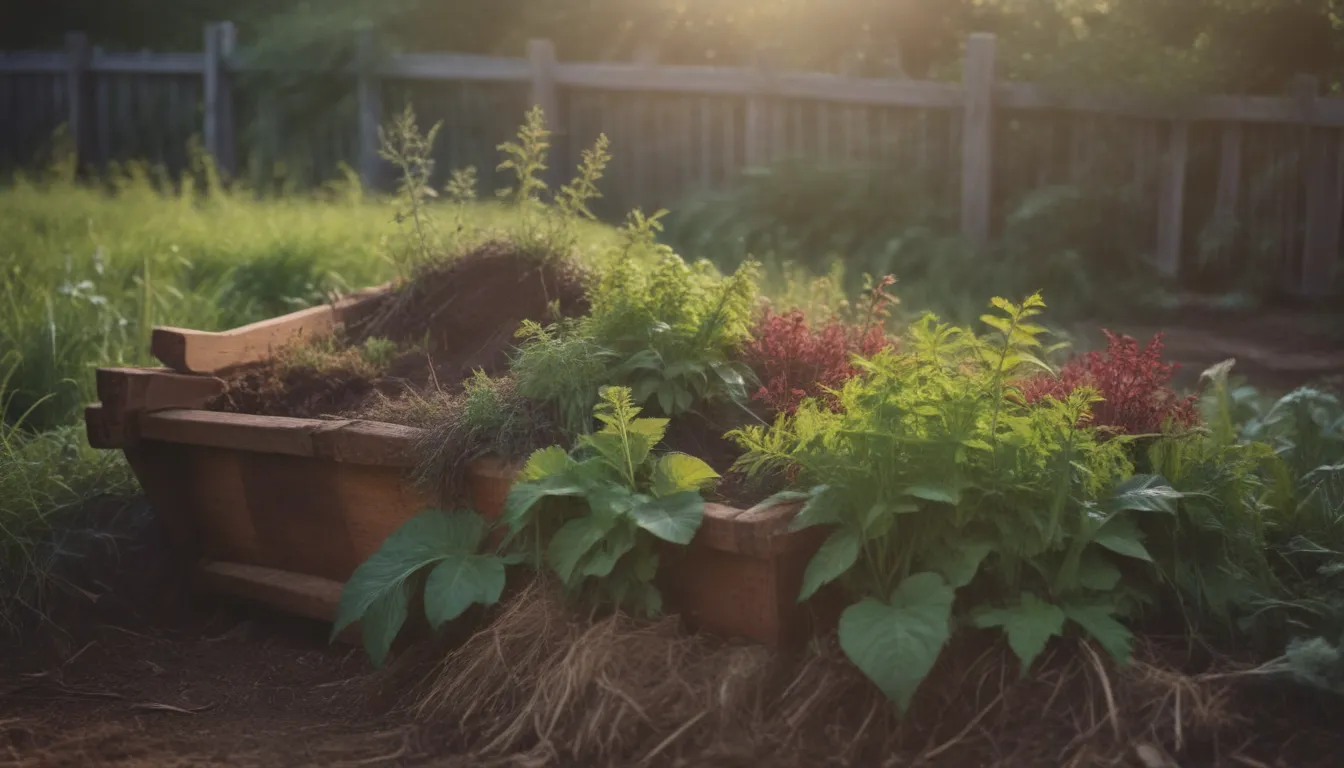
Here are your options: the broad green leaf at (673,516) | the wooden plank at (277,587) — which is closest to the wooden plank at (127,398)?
the wooden plank at (277,587)

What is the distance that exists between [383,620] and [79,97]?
13.6 m

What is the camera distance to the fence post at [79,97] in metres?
14.9

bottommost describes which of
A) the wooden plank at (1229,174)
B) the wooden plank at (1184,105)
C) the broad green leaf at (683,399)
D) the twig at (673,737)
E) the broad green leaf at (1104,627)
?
the twig at (673,737)

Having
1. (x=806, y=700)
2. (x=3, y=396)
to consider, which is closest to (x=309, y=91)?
(x=3, y=396)

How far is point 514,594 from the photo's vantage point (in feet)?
11.2

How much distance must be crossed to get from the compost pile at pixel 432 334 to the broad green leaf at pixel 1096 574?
1.90 metres

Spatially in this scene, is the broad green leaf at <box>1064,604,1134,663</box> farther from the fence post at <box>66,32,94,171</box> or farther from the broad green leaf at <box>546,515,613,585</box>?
the fence post at <box>66,32,94,171</box>

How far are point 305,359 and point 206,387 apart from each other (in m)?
0.33

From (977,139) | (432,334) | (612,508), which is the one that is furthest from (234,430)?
(977,139)

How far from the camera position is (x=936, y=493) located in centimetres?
279

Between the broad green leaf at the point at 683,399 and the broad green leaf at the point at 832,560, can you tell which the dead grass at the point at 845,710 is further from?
the broad green leaf at the point at 683,399

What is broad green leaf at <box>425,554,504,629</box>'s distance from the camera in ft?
10.3

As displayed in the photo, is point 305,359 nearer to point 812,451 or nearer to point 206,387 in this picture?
point 206,387

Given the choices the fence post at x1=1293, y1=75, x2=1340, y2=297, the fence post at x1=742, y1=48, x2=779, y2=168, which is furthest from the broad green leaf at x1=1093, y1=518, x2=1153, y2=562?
the fence post at x1=742, y1=48, x2=779, y2=168
